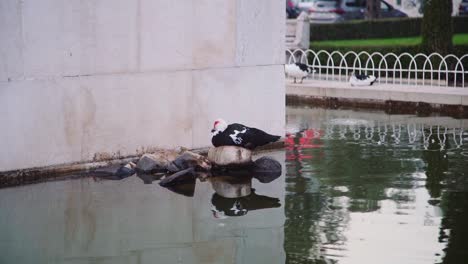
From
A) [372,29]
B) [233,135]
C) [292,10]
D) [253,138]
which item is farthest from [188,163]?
[292,10]

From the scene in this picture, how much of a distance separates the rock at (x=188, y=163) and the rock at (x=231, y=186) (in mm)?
323

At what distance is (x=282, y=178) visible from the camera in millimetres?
10445

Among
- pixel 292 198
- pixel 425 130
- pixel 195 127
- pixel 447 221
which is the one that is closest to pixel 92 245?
pixel 292 198

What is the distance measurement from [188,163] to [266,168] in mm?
888

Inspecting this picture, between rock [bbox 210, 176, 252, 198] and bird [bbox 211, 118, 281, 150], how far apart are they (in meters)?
0.45

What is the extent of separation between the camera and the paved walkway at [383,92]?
1564cm

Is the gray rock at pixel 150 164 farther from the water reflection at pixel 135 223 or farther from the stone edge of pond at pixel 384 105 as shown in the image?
the stone edge of pond at pixel 384 105

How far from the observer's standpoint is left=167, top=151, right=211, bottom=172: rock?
1066 centimetres

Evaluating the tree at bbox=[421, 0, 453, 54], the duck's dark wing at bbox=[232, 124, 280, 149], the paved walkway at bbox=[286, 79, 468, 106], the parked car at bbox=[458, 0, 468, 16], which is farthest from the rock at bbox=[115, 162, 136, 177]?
the parked car at bbox=[458, 0, 468, 16]

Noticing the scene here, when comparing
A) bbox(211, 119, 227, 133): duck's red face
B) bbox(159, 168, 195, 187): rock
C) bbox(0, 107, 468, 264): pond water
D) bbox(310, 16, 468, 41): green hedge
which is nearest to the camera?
bbox(0, 107, 468, 264): pond water

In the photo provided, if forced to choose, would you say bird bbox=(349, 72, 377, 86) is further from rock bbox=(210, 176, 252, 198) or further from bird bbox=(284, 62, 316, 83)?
rock bbox=(210, 176, 252, 198)

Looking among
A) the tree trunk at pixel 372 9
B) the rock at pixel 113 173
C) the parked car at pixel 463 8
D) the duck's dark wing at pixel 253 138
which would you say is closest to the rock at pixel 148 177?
the rock at pixel 113 173

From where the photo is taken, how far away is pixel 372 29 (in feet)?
98.1

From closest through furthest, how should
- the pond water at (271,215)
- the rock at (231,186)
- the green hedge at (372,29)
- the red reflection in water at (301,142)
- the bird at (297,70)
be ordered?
1. the pond water at (271,215)
2. the rock at (231,186)
3. the red reflection in water at (301,142)
4. the bird at (297,70)
5. the green hedge at (372,29)
